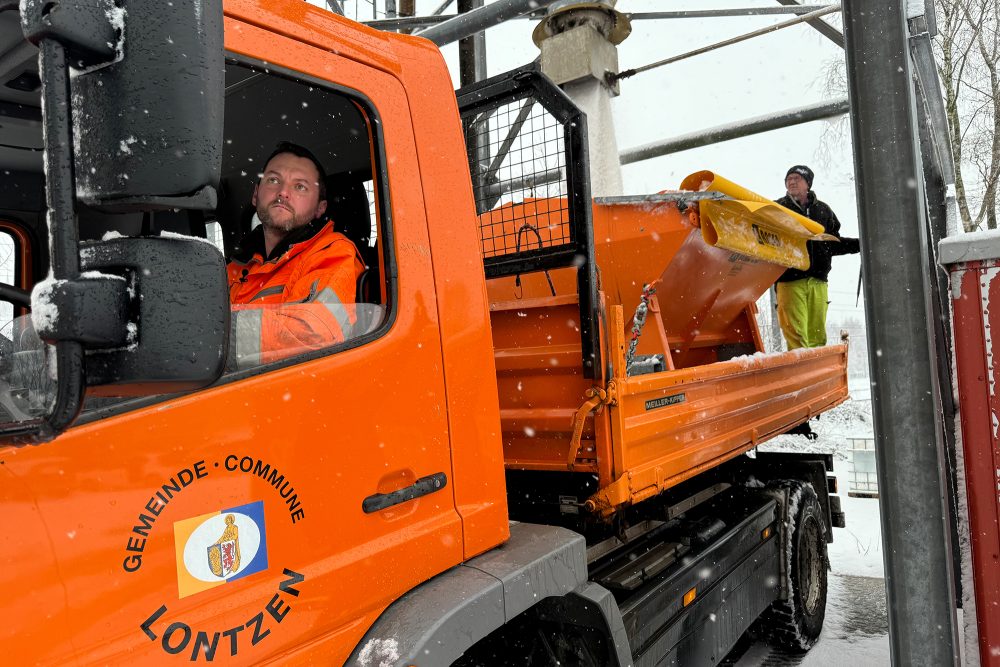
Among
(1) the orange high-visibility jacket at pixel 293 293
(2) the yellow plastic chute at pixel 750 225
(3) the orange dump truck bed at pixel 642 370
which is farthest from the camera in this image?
(2) the yellow plastic chute at pixel 750 225

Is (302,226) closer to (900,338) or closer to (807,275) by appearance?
(900,338)

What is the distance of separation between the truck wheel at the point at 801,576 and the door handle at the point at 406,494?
3095 mm

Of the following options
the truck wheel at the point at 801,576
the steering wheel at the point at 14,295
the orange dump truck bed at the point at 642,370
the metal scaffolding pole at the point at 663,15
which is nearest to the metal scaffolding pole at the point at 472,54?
the metal scaffolding pole at the point at 663,15

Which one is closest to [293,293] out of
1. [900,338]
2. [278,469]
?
[278,469]

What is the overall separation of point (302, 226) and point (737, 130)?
7.37 metres

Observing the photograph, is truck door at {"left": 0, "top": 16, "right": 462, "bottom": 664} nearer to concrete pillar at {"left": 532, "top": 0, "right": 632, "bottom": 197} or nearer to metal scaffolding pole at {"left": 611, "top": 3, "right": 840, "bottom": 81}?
metal scaffolding pole at {"left": 611, "top": 3, "right": 840, "bottom": 81}

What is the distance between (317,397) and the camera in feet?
5.12

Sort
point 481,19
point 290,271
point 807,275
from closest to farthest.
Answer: point 290,271
point 481,19
point 807,275

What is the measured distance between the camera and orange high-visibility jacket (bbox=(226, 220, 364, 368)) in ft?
5.01

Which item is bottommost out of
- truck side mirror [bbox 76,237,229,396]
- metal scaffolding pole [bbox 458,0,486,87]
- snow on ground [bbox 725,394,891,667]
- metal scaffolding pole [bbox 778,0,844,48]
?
snow on ground [bbox 725,394,891,667]

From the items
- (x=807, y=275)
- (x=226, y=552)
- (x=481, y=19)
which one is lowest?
(x=226, y=552)

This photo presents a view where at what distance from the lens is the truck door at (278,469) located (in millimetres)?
1188

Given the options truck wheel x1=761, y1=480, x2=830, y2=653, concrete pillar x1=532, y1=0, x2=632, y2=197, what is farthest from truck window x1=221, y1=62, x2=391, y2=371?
concrete pillar x1=532, y1=0, x2=632, y2=197

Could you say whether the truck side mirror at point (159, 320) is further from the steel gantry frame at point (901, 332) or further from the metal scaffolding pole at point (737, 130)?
the metal scaffolding pole at point (737, 130)
